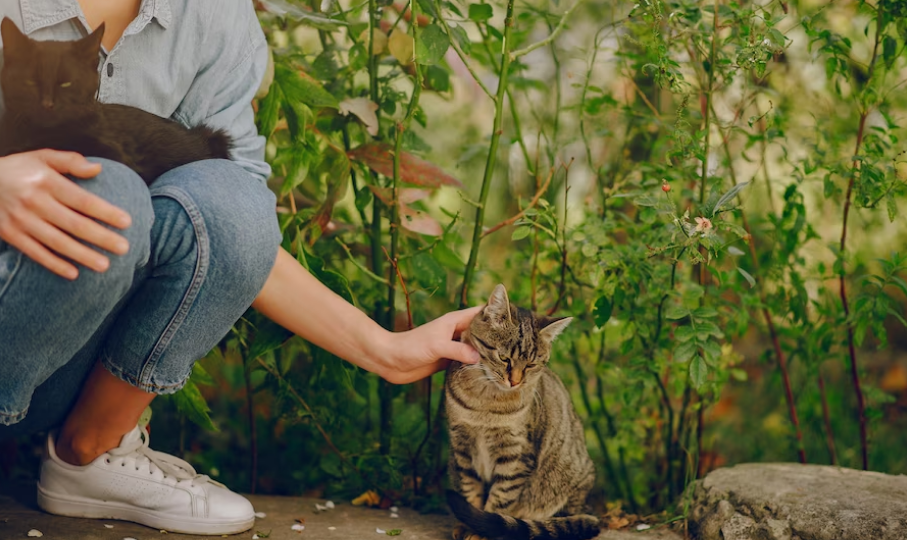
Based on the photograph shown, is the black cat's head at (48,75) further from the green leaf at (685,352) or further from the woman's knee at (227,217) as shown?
the green leaf at (685,352)

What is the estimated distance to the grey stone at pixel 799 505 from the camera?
183cm

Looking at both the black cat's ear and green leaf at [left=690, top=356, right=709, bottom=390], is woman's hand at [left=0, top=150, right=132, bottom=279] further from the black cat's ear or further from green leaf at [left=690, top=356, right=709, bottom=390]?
green leaf at [left=690, top=356, right=709, bottom=390]

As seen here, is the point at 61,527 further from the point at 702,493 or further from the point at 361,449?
the point at 702,493

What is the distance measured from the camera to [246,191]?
1.67 meters

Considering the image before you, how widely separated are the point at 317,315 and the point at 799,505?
114 cm

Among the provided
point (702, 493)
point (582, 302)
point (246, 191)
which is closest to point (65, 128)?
point (246, 191)

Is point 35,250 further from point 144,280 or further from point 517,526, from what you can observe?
point 517,526

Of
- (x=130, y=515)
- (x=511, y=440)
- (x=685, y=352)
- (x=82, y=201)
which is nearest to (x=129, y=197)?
(x=82, y=201)

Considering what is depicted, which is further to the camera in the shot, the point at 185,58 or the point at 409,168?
the point at 409,168

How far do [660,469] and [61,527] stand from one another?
1601 millimetres

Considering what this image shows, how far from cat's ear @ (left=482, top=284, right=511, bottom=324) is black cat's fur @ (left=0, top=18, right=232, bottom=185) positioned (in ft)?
2.32

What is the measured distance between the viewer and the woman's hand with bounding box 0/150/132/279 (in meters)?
1.35

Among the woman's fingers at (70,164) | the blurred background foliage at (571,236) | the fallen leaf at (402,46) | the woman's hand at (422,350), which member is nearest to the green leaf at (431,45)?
the blurred background foliage at (571,236)

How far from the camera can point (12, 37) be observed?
65.6 inches
